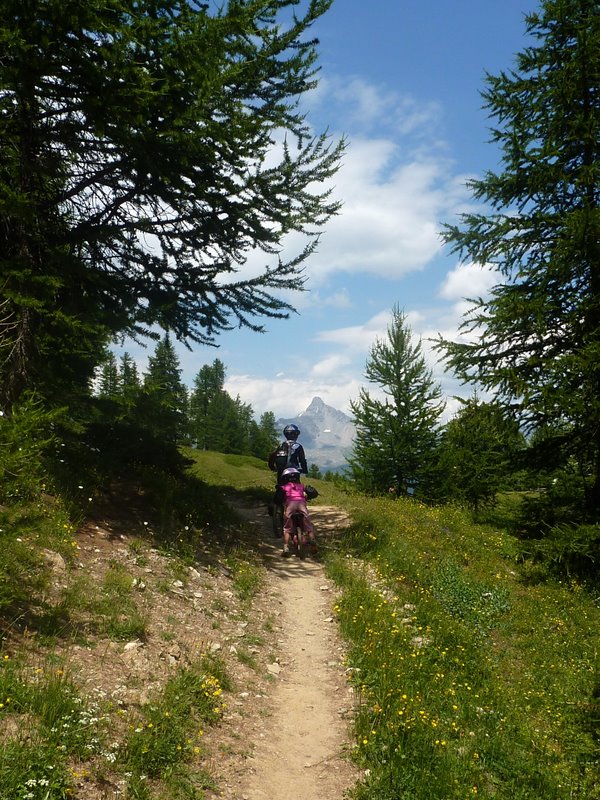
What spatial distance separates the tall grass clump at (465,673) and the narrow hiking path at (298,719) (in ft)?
0.88

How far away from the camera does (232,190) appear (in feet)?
32.8

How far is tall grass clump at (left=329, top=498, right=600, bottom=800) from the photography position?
4770 mm

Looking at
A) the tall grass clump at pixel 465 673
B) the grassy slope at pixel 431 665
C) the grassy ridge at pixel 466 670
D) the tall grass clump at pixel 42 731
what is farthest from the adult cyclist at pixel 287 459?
the tall grass clump at pixel 42 731

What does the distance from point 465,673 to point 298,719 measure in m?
2.50

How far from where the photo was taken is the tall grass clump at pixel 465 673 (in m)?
4.77

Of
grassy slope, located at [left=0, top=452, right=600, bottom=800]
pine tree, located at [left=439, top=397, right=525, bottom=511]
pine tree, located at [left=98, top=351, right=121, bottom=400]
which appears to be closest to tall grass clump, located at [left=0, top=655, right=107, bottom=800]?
grassy slope, located at [left=0, top=452, right=600, bottom=800]

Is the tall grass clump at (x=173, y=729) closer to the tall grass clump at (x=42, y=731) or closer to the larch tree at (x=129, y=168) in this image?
the tall grass clump at (x=42, y=731)

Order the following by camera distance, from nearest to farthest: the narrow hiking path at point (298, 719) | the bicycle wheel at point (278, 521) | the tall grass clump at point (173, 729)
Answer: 1. the tall grass clump at point (173, 729)
2. the narrow hiking path at point (298, 719)
3. the bicycle wheel at point (278, 521)

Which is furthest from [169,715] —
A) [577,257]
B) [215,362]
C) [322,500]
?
[215,362]

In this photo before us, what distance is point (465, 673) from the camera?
6.69 metres

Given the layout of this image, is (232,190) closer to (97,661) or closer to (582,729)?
(97,661)

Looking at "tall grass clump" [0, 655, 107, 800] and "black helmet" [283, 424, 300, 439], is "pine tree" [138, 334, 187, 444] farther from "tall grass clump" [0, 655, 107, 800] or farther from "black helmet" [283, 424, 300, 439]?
"tall grass clump" [0, 655, 107, 800]

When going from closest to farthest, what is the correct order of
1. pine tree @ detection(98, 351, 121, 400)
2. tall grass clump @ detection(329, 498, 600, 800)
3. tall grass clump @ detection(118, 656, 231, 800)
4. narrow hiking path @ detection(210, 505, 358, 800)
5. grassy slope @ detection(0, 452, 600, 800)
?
tall grass clump @ detection(118, 656, 231, 800) < grassy slope @ detection(0, 452, 600, 800) < narrow hiking path @ detection(210, 505, 358, 800) < tall grass clump @ detection(329, 498, 600, 800) < pine tree @ detection(98, 351, 121, 400)

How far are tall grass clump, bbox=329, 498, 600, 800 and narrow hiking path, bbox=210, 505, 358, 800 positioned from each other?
268 millimetres
